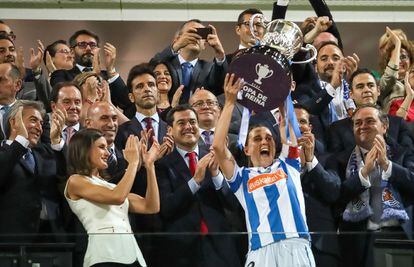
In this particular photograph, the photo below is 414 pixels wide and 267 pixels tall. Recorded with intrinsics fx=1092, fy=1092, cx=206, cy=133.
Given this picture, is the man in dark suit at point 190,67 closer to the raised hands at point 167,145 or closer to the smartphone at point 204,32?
the smartphone at point 204,32

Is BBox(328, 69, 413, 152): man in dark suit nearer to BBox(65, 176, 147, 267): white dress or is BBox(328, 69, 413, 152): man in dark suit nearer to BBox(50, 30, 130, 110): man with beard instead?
BBox(50, 30, 130, 110): man with beard

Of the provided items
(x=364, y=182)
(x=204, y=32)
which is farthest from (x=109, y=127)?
(x=364, y=182)

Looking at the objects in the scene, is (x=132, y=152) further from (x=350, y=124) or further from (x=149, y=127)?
(x=350, y=124)

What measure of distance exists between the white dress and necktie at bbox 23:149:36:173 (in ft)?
1.78

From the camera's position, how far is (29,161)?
6312mm

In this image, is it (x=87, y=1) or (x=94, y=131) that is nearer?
(x=94, y=131)

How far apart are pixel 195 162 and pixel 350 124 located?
1214 mm

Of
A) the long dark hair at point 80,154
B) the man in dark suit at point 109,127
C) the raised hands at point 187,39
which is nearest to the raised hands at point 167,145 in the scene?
the man in dark suit at point 109,127

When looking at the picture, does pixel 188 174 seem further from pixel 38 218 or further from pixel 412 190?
pixel 412 190

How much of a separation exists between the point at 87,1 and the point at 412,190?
4.70m

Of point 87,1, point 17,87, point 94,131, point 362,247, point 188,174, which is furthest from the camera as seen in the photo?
point 87,1

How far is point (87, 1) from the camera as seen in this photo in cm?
1041

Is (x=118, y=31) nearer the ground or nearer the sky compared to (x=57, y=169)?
nearer the sky

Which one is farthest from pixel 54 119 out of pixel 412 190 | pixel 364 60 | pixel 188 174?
pixel 364 60
